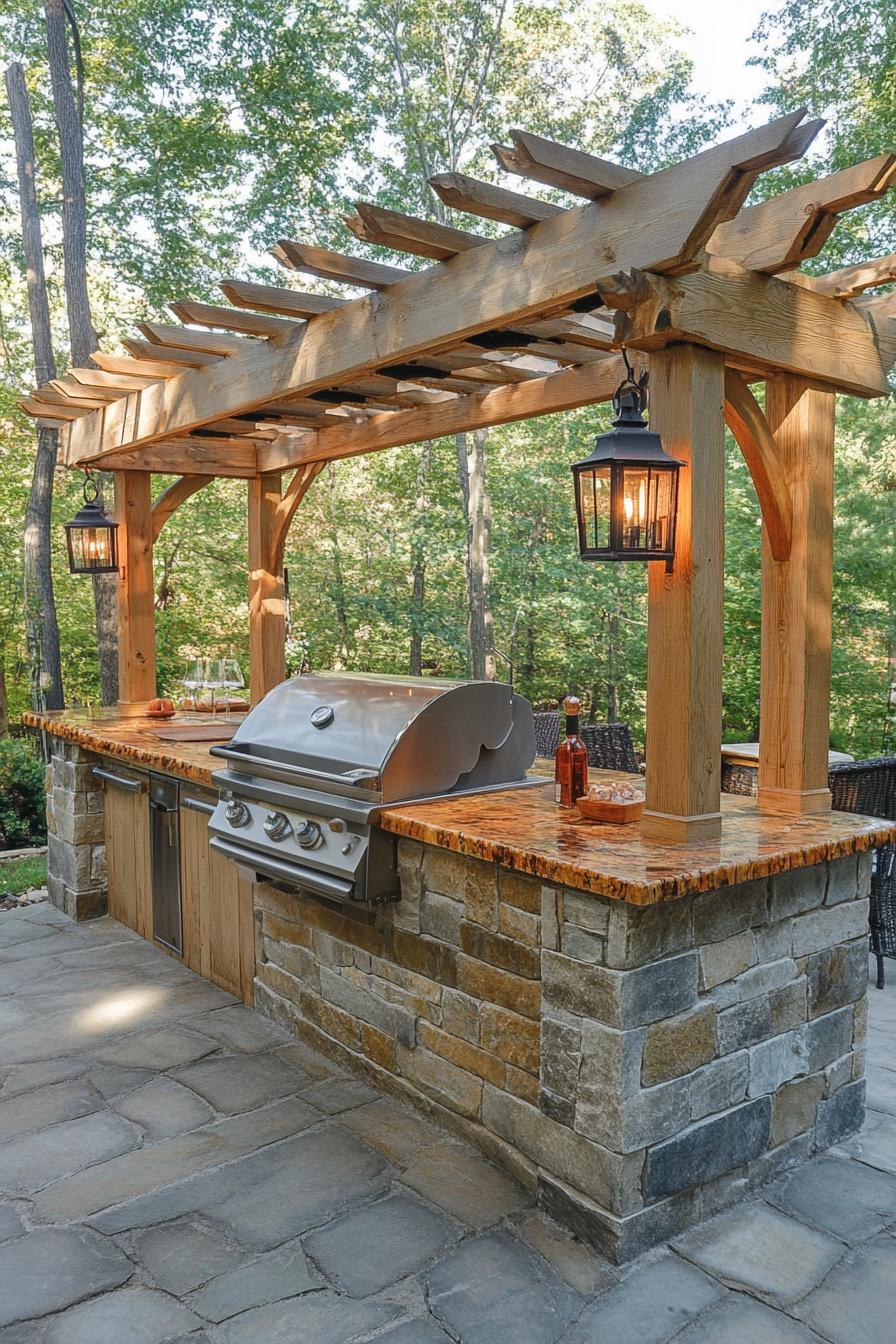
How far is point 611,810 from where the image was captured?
2.61 metres

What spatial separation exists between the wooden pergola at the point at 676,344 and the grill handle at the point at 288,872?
911mm

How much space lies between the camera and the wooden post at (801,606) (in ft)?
9.27

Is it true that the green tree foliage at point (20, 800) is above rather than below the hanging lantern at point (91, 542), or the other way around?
below

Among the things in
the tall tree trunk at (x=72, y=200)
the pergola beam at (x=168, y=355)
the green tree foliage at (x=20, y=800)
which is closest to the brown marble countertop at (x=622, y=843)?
the pergola beam at (x=168, y=355)

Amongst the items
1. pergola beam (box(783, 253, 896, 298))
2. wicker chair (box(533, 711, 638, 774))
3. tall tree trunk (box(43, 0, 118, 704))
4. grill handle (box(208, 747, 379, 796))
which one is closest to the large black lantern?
pergola beam (box(783, 253, 896, 298))

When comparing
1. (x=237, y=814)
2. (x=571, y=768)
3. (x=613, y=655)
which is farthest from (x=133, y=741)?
(x=613, y=655)

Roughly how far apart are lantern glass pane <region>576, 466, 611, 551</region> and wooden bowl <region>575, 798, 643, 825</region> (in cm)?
70

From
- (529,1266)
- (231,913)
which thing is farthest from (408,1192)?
(231,913)

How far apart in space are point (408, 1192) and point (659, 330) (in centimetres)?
220

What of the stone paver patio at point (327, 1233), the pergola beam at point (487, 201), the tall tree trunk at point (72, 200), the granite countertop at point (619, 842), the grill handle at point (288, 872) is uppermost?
the tall tree trunk at point (72, 200)

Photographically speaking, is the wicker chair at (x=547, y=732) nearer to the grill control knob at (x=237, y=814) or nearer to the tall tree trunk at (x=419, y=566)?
the grill control knob at (x=237, y=814)

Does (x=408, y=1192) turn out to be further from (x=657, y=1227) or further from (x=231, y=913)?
(x=231, y=913)

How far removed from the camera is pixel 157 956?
13.9 ft

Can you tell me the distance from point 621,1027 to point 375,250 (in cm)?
1126
